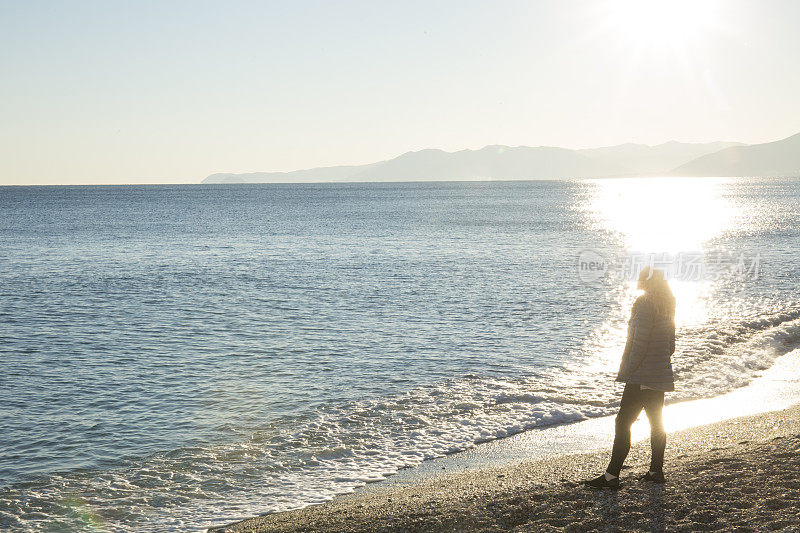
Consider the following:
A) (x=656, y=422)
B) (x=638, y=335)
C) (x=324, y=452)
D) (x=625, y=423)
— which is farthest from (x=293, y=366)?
(x=638, y=335)

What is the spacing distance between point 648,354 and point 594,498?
1.65m

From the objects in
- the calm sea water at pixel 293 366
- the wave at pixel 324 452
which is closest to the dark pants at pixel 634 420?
the wave at pixel 324 452

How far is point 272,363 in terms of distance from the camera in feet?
55.5

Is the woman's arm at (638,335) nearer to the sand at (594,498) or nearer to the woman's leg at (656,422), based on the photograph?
the woman's leg at (656,422)

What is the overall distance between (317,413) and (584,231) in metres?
63.9

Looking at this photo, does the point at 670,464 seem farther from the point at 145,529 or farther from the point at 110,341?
the point at 110,341

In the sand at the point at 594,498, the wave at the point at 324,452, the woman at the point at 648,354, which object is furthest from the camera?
the wave at the point at 324,452

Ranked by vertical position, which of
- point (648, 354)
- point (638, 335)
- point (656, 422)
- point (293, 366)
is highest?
point (638, 335)

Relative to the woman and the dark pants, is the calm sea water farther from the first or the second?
the woman

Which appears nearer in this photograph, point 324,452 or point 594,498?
point 594,498

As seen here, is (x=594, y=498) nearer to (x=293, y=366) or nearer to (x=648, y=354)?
(x=648, y=354)

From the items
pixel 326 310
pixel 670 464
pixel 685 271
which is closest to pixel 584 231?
pixel 685 271

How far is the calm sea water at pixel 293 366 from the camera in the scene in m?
10.1

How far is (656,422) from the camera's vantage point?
25.5 feet
